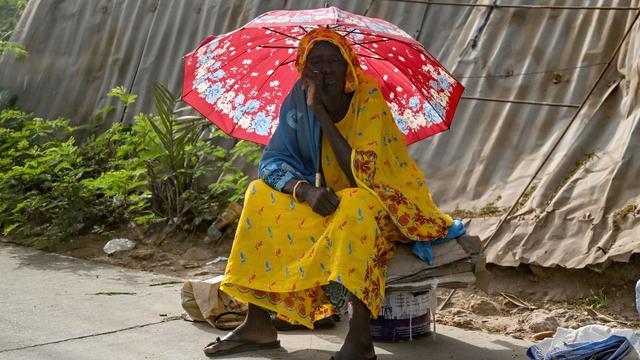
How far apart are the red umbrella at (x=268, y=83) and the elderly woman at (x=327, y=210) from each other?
17.6 inches

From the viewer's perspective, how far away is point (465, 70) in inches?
244

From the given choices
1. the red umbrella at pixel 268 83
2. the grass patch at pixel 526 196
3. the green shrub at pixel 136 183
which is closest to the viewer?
the red umbrella at pixel 268 83

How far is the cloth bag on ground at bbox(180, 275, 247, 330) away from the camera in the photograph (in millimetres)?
4496

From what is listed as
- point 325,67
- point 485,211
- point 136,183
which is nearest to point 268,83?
point 325,67

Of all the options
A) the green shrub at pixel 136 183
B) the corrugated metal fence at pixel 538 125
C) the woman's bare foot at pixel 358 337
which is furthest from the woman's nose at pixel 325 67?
the green shrub at pixel 136 183

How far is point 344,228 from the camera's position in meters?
3.73

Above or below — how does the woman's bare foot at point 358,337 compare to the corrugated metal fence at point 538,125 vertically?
below

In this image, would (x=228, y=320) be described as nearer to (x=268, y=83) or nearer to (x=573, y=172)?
(x=268, y=83)

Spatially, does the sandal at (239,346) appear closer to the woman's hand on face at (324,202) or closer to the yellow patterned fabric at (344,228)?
the yellow patterned fabric at (344,228)

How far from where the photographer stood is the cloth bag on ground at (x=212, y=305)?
4.50m

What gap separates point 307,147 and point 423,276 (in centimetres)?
81

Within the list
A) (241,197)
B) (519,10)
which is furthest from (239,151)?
(519,10)

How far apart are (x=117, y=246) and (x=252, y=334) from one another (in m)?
2.86

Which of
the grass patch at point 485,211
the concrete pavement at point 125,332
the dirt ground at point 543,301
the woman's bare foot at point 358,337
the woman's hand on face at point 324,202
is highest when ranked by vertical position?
the grass patch at point 485,211
